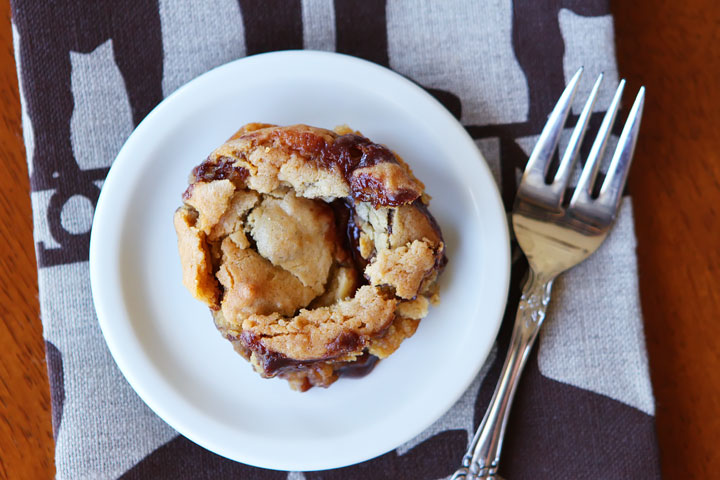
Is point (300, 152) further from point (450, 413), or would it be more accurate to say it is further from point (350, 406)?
point (450, 413)

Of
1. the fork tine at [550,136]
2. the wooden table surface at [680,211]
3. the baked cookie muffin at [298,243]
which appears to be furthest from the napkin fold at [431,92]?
the baked cookie muffin at [298,243]

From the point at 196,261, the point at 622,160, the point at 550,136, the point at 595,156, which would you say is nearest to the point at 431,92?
the point at 550,136

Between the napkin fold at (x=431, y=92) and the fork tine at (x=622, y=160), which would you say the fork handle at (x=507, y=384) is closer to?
the napkin fold at (x=431, y=92)

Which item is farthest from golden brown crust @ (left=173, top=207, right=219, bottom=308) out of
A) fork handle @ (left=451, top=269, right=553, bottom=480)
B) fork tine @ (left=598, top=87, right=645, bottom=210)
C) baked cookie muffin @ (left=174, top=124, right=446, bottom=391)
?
fork tine @ (left=598, top=87, right=645, bottom=210)

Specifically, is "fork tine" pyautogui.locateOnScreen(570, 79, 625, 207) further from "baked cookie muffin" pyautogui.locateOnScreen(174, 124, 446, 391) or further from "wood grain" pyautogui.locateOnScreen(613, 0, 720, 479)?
"baked cookie muffin" pyautogui.locateOnScreen(174, 124, 446, 391)

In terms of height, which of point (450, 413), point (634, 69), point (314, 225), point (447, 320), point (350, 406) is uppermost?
point (634, 69)

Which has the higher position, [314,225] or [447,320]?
[314,225]

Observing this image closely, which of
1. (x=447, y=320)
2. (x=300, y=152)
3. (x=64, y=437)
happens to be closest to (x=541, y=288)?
(x=447, y=320)

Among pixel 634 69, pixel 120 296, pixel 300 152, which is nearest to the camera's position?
pixel 300 152
